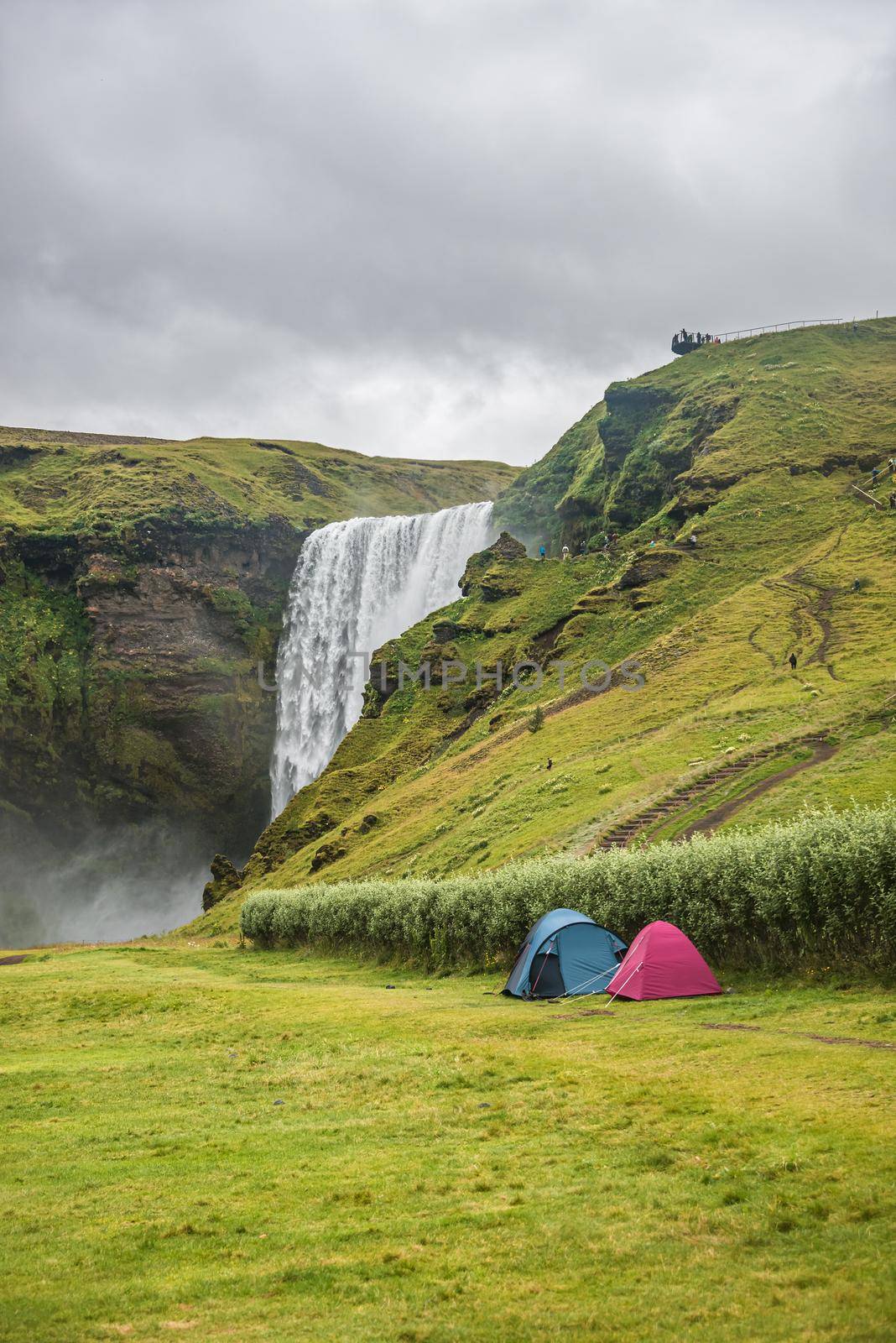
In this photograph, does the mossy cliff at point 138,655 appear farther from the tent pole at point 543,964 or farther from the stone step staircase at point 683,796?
the tent pole at point 543,964

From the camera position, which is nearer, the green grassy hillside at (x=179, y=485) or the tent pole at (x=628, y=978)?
the tent pole at (x=628, y=978)

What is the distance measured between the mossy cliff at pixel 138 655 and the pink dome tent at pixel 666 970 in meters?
96.5

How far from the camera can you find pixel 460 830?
193 feet

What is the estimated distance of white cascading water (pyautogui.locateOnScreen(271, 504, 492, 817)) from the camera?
11125 centimetres

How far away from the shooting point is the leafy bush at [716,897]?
81.9 ft

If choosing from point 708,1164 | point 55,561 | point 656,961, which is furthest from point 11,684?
point 708,1164

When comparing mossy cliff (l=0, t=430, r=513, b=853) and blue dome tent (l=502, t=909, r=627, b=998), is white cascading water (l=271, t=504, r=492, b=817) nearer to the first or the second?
mossy cliff (l=0, t=430, r=513, b=853)

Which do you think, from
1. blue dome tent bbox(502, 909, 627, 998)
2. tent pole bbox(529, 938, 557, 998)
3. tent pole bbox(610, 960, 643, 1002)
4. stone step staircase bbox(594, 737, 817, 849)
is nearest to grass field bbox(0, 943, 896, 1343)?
tent pole bbox(610, 960, 643, 1002)

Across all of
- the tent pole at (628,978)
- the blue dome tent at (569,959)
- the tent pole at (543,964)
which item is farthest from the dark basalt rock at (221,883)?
the tent pole at (628,978)

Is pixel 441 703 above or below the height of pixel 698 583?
below

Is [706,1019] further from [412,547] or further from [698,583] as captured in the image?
[412,547]

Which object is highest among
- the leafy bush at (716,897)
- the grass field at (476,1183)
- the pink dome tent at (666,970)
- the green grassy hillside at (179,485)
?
the green grassy hillside at (179,485)

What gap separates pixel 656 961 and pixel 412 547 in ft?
313

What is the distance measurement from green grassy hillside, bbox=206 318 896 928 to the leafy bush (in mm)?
7331
